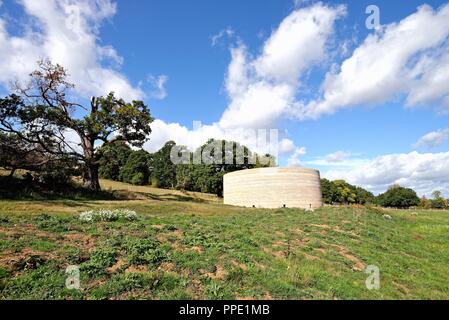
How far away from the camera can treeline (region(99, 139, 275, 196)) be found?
7019 cm

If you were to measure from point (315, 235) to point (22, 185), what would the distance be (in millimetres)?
26982

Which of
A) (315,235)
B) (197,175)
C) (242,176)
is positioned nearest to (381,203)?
(197,175)

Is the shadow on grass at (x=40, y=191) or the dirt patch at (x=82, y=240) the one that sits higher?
the shadow on grass at (x=40, y=191)

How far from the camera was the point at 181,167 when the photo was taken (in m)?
77.8

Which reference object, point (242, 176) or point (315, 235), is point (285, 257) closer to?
point (315, 235)

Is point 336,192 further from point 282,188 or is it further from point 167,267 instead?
point 167,267

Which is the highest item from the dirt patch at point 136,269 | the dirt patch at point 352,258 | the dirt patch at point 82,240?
the dirt patch at point 82,240

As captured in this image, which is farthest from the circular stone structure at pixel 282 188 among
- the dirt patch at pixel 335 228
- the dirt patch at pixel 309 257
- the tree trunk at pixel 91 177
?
the dirt patch at pixel 309 257

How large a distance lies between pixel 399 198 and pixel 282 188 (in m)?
91.4

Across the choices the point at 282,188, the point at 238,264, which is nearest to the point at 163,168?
the point at 282,188

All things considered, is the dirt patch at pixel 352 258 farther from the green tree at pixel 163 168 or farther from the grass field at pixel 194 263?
the green tree at pixel 163 168

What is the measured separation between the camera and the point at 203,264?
388 inches

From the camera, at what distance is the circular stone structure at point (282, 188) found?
40.4 m
